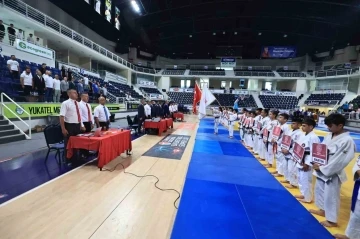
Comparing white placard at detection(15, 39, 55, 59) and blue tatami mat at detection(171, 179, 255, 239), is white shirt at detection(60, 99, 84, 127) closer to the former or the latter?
blue tatami mat at detection(171, 179, 255, 239)

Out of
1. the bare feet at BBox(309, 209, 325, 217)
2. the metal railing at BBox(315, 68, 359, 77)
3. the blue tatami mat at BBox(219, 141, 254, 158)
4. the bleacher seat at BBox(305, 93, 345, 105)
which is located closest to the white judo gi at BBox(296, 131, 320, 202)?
the bare feet at BBox(309, 209, 325, 217)

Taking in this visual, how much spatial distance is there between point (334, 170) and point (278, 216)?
0.94 m

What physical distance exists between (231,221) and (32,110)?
7.79 metres

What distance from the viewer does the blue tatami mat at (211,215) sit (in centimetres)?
205

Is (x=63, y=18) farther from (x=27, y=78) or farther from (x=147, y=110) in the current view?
(x=147, y=110)

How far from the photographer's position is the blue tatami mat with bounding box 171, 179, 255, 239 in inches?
80.6

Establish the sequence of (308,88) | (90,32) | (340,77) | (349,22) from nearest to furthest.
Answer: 1. (349,22)
2. (90,32)
3. (340,77)
4. (308,88)

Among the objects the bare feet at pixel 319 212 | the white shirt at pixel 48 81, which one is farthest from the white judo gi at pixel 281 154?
the white shirt at pixel 48 81

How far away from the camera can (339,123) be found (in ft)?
7.16

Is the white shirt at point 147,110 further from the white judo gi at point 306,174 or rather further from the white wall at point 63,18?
the white wall at point 63,18

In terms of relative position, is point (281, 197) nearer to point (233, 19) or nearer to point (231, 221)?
point (231, 221)

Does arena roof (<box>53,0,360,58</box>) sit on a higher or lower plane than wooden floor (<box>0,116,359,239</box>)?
higher

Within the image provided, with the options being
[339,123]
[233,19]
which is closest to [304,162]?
[339,123]

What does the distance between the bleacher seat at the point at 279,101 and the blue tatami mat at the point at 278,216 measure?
2467cm
